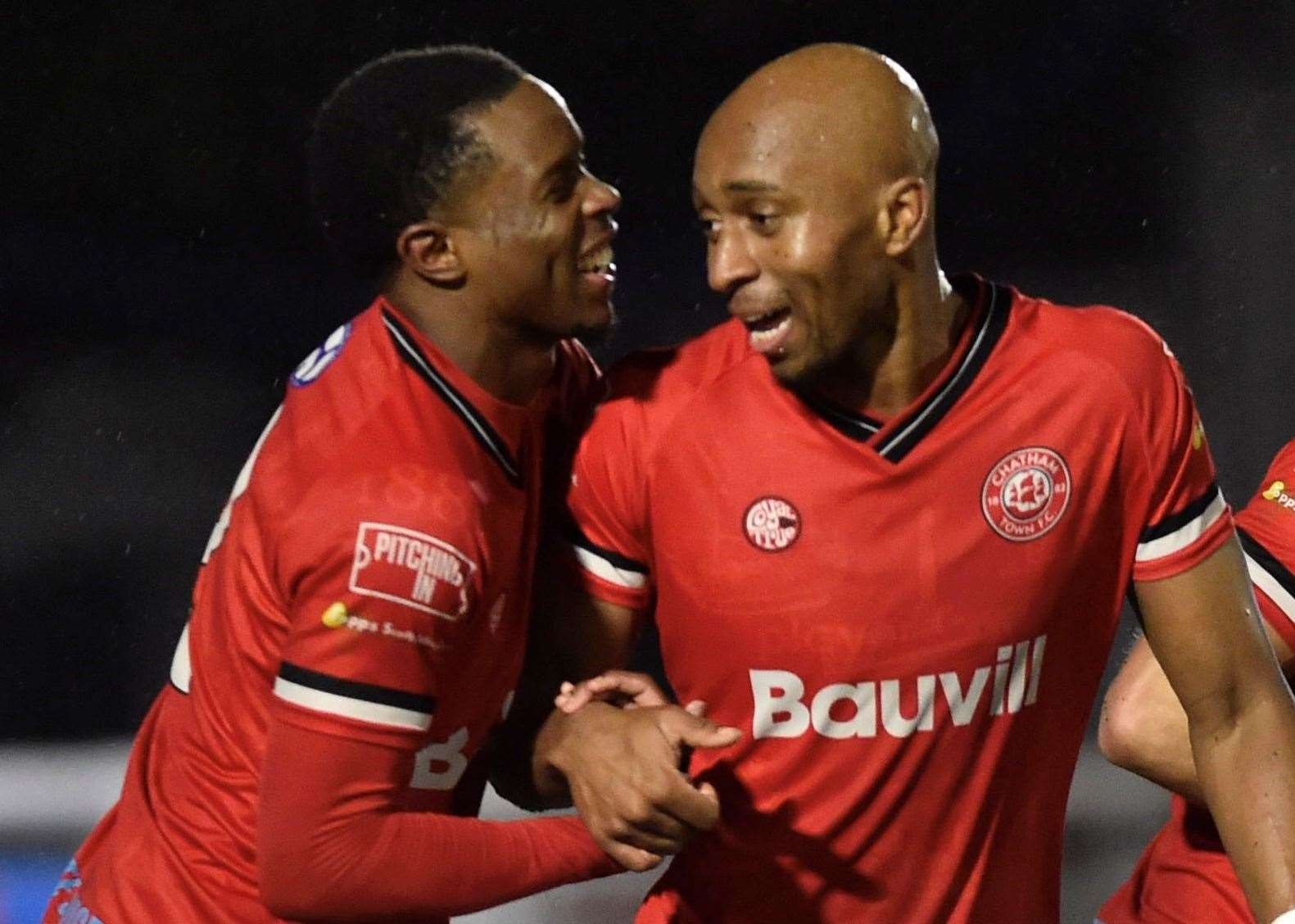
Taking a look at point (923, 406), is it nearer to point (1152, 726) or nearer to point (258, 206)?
point (1152, 726)

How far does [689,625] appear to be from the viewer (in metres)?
1.91

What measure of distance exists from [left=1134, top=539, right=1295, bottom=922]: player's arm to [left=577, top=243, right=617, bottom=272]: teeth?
582 millimetres

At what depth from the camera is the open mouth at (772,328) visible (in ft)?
5.99

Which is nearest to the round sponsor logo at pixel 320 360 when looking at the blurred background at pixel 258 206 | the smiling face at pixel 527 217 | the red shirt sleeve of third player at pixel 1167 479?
the smiling face at pixel 527 217

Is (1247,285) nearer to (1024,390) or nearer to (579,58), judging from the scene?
(579,58)

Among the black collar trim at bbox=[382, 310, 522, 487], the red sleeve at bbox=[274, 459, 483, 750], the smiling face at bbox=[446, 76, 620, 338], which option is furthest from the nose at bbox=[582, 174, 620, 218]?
the red sleeve at bbox=[274, 459, 483, 750]

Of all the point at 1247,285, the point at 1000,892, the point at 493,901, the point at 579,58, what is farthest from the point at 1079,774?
the point at 493,901

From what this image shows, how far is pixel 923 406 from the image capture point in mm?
1884

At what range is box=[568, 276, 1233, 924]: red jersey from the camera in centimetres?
187

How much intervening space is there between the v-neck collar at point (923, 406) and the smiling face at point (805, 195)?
0.21ft

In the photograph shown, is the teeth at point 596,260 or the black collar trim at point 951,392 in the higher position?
the teeth at point 596,260

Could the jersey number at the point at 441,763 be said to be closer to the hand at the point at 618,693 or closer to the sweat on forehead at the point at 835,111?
the hand at the point at 618,693

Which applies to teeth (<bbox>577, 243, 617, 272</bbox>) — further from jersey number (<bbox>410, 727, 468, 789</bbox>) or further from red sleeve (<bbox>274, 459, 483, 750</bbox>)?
jersey number (<bbox>410, 727, 468, 789</bbox>)

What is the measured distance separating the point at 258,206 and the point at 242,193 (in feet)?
0.13
